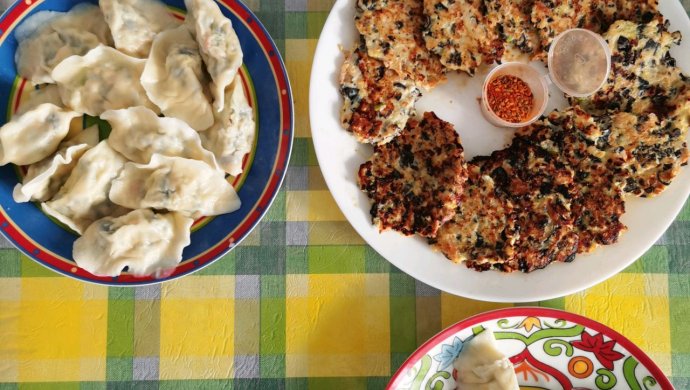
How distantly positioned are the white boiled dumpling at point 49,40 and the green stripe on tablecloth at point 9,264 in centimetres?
74

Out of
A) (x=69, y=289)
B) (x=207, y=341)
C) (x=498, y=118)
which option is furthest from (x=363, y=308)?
(x=69, y=289)

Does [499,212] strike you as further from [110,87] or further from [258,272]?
[110,87]

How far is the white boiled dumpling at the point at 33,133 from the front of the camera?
2380mm

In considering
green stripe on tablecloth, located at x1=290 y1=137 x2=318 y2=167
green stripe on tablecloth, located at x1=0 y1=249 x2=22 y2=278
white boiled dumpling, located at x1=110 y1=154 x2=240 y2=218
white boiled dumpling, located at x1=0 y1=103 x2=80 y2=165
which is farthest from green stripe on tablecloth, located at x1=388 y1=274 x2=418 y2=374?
green stripe on tablecloth, located at x1=0 y1=249 x2=22 y2=278

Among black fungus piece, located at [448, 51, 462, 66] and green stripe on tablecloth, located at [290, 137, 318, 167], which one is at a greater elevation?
black fungus piece, located at [448, 51, 462, 66]

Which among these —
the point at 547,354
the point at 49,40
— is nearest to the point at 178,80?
the point at 49,40

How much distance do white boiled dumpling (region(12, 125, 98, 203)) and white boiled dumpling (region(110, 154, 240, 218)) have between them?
7.6 inches

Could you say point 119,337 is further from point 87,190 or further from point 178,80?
point 178,80

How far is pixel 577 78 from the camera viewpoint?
249 cm

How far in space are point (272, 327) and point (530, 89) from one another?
57.4 inches

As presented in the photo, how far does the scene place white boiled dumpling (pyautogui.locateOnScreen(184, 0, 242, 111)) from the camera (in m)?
2.34

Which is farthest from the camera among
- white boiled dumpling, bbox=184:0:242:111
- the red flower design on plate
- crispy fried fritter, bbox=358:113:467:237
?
the red flower design on plate

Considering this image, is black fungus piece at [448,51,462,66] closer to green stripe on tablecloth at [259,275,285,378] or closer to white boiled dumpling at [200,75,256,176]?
white boiled dumpling at [200,75,256,176]

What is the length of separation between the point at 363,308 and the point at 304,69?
3.43 feet
